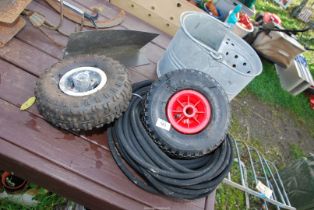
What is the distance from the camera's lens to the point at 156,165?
4.32 ft

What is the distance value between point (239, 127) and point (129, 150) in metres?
2.57

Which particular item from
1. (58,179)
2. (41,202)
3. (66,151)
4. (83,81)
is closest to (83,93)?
(83,81)

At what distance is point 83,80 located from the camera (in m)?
1.36

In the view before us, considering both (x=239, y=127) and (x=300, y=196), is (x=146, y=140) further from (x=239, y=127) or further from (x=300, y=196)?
(x=239, y=127)

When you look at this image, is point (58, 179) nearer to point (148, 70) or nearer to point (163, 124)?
point (163, 124)

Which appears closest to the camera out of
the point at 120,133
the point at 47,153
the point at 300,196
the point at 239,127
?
the point at 47,153

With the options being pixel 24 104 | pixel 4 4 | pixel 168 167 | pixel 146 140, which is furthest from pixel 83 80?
pixel 4 4

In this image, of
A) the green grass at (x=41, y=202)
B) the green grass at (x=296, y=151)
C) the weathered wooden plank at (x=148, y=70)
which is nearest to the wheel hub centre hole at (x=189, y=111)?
the weathered wooden plank at (x=148, y=70)

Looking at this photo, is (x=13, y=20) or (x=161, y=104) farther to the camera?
(x=13, y=20)

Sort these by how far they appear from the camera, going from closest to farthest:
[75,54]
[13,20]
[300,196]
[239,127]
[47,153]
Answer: [47,153], [13,20], [75,54], [300,196], [239,127]

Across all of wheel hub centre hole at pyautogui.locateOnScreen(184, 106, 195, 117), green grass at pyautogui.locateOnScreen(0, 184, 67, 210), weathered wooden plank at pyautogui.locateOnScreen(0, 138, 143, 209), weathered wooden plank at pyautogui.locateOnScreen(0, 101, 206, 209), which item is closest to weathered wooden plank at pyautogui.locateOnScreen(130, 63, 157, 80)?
wheel hub centre hole at pyautogui.locateOnScreen(184, 106, 195, 117)

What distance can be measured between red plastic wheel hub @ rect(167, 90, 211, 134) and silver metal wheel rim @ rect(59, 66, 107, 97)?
1.13ft

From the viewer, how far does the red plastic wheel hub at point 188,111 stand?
54.2 inches

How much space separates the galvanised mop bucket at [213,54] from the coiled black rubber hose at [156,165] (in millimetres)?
428
